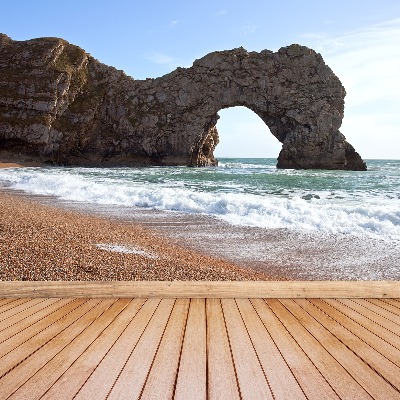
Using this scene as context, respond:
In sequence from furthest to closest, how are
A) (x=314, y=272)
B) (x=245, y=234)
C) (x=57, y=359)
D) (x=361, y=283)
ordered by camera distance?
(x=245, y=234) → (x=314, y=272) → (x=361, y=283) → (x=57, y=359)

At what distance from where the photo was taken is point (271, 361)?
9.43ft

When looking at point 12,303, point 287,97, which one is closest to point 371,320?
point 12,303

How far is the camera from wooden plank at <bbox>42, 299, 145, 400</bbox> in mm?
2420

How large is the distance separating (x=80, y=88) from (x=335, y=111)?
1693 inches

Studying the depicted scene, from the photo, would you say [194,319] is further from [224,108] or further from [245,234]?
[224,108]

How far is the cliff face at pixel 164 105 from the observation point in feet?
209

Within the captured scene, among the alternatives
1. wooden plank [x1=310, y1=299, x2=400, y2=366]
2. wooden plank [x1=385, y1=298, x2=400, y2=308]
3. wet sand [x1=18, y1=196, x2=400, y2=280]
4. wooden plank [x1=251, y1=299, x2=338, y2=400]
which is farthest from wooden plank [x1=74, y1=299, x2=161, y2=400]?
wet sand [x1=18, y1=196, x2=400, y2=280]

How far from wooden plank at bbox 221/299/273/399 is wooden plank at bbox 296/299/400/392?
2.14 feet

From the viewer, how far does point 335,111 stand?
213 ft

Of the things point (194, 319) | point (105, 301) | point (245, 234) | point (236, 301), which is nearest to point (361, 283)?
point (236, 301)

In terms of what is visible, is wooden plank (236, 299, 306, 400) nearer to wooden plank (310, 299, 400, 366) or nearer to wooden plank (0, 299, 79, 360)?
wooden plank (310, 299, 400, 366)

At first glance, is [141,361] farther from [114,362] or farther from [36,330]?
[36,330]

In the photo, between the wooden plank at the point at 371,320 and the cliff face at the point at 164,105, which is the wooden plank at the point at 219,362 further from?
the cliff face at the point at 164,105

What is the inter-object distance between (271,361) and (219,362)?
38 cm
